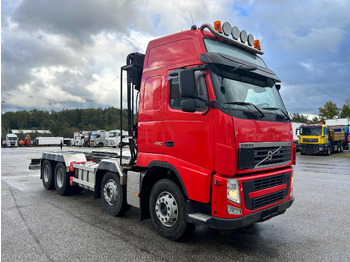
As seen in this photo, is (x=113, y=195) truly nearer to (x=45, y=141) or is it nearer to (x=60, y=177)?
(x=60, y=177)

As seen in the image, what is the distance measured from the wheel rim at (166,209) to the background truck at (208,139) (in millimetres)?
15

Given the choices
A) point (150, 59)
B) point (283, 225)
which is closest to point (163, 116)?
point (150, 59)

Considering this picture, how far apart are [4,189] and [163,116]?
6708 millimetres

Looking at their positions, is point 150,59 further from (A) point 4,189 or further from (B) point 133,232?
(A) point 4,189

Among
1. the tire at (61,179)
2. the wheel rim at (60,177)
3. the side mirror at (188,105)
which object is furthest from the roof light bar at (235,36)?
the wheel rim at (60,177)

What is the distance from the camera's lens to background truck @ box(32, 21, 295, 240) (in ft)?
11.2

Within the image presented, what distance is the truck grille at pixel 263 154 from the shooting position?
3.46m

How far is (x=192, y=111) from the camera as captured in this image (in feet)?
12.0

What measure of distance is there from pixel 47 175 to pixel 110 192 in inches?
147

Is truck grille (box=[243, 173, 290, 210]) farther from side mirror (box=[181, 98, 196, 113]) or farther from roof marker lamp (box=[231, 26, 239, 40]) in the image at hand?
roof marker lamp (box=[231, 26, 239, 40])

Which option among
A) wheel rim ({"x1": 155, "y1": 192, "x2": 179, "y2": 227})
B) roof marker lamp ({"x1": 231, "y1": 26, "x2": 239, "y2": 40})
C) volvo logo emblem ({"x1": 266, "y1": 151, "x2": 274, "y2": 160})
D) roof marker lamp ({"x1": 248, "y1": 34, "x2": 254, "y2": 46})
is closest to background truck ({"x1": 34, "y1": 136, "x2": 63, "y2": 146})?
wheel rim ({"x1": 155, "y1": 192, "x2": 179, "y2": 227})

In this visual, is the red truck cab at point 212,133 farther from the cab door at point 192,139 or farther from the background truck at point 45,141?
the background truck at point 45,141

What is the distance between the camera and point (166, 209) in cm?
412

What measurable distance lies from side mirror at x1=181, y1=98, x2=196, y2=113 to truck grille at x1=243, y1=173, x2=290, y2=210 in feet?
3.96
